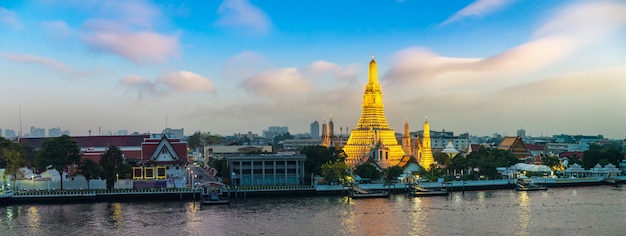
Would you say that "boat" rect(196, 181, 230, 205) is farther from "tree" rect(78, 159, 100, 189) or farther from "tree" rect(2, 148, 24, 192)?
"tree" rect(2, 148, 24, 192)

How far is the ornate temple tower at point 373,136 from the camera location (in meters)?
72.1

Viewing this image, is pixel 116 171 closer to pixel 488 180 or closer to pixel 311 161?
pixel 311 161

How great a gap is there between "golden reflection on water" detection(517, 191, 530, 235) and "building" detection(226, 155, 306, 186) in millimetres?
20833

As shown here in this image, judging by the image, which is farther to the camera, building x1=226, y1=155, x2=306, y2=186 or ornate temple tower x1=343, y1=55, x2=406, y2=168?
ornate temple tower x1=343, y1=55, x2=406, y2=168

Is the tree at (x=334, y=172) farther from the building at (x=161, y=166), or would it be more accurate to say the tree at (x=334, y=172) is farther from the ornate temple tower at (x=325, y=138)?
the ornate temple tower at (x=325, y=138)

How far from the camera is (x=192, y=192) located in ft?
165

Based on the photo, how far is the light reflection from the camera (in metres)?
36.2

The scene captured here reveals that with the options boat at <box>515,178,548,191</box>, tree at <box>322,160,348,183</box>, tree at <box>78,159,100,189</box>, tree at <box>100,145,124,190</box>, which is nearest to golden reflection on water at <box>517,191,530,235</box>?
boat at <box>515,178,548,191</box>

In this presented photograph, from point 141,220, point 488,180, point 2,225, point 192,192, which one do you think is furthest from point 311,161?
point 2,225

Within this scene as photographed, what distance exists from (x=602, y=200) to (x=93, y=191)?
143 feet

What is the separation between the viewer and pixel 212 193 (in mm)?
49781

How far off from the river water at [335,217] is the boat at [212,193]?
1009mm

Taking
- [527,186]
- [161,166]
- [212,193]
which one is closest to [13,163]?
[161,166]

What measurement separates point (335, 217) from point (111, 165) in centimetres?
2273
